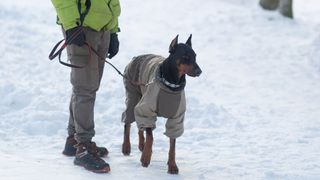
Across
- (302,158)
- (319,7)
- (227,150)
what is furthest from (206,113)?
(319,7)

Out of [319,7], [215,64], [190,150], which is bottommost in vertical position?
[319,7]

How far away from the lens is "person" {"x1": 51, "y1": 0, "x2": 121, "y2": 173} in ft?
17.2

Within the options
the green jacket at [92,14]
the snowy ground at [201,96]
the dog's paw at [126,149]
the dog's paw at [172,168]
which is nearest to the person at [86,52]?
the green jacket at [92,14]

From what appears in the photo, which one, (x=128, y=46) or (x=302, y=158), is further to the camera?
(x=128, y=46)

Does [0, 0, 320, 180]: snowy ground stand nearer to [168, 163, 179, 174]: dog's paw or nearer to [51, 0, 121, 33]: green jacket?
[168, 163, 179, 174]: dog's paw

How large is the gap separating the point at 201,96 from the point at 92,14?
12.7ft

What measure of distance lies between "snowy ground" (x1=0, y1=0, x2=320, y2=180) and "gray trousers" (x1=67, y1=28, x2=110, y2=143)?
0.39 metres

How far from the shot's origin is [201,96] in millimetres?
8953

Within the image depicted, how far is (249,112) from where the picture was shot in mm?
8484

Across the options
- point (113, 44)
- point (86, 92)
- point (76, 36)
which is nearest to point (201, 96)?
point (113, 44)

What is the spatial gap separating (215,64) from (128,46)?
5.42 ft

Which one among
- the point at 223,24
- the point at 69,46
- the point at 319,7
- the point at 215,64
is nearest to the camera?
the point at 69,46

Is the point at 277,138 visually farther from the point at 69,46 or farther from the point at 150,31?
the point at 150,31

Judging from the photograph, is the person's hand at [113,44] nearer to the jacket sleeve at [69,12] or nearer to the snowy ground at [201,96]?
the jacket sleeve at [69,12]
